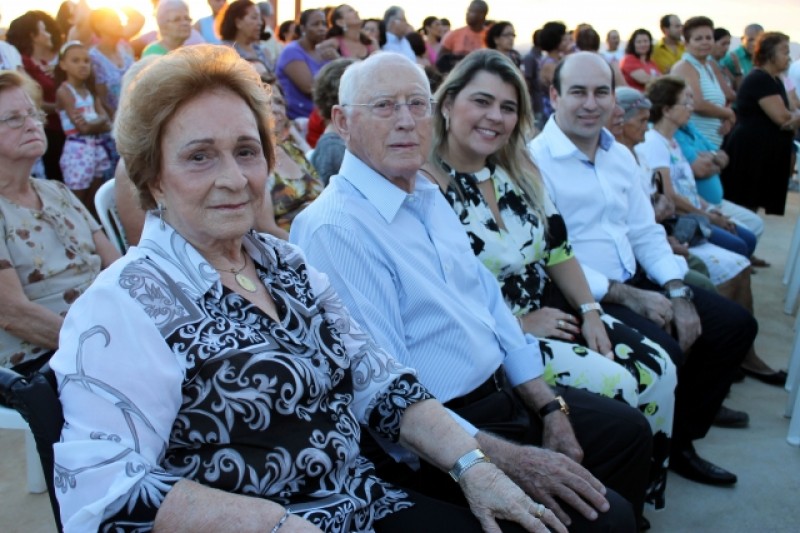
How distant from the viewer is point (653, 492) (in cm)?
274

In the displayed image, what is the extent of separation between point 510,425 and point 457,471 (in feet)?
1.52

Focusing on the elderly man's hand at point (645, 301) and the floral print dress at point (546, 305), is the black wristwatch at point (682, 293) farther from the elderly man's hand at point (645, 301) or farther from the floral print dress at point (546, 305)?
the floral print dress at point (546, 305)

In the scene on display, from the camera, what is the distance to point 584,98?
11.3 feet

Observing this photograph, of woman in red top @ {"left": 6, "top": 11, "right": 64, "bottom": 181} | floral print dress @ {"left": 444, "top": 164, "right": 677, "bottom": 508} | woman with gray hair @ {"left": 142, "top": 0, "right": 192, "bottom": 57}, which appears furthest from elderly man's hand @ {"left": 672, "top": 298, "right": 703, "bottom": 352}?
woman in red top @ {"left": 6, "top": 11, "right": 64, "bottom": 181}

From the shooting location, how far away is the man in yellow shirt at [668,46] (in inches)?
383

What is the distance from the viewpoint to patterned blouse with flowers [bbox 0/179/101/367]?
8.00ft

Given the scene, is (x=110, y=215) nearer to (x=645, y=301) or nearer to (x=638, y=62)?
(x=645, y=301)

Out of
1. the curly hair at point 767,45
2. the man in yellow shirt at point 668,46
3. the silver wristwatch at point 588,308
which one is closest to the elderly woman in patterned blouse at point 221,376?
the silver wristwatch at point 588,308

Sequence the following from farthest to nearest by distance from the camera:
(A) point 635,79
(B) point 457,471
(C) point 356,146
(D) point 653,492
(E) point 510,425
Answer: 1. (A) point 635,79
2. (D) point 653,492
3. (C) point 356,146
4. (E) point 510,425
5. (B) point 457,471

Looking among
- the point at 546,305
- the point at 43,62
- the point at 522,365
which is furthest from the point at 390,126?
the point at 43,62

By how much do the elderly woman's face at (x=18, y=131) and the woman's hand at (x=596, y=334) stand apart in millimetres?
2040

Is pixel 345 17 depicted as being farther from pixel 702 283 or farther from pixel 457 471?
pixel 457 471

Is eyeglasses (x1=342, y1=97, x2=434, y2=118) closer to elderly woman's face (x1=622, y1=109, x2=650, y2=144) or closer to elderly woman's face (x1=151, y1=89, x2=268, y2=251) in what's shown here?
elderly woman's face (x1=151, y1=89, x2=268, y2=251)

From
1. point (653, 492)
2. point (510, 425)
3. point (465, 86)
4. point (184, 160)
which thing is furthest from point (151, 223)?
point (653, 492)
